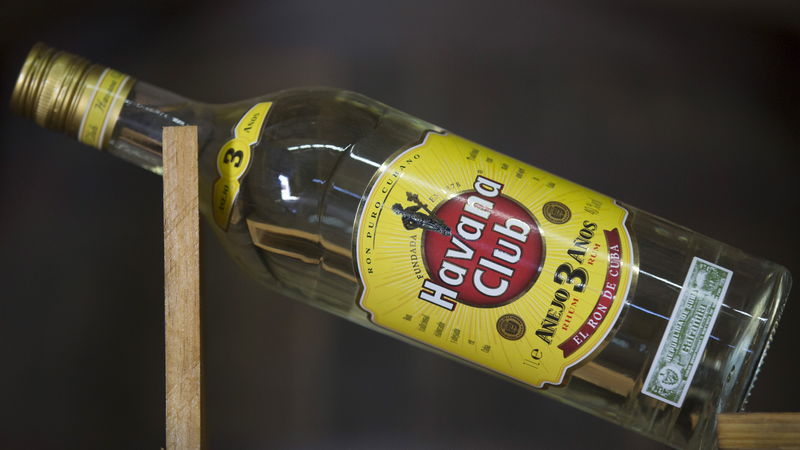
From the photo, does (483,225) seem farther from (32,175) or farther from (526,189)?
(32,175)

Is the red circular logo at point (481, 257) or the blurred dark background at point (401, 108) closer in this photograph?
the red circular logo at point (481, 257)

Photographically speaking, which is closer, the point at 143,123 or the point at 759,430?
the point at 759,430

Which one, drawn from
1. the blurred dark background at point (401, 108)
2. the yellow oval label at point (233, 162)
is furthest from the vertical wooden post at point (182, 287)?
the blurred dark background at point (401, 108)

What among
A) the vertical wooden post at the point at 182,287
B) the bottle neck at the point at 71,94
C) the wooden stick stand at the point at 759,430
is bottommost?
the vertical wooden post at the point at 182,287

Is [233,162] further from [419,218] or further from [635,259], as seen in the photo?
[635,259]

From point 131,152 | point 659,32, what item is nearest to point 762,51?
point 659,32

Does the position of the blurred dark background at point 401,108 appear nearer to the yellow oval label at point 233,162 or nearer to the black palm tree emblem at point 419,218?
the yellow oval label at point 233,162

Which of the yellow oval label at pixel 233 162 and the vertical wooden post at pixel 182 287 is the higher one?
the yellow oval label at pixel 233 162

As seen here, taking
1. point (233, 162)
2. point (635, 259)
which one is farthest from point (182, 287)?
point (635, 259)
